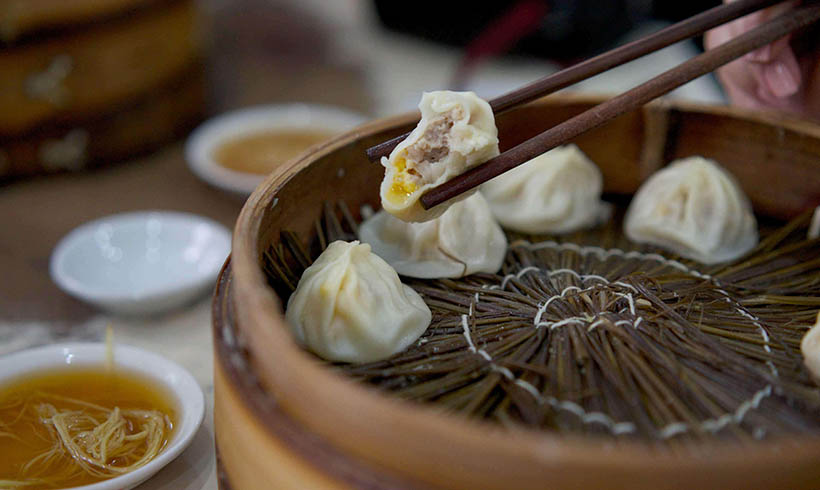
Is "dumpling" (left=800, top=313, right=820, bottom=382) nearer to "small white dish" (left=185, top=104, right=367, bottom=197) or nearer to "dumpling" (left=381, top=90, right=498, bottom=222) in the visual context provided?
"dumpling" (left=381, top=90, right=498, bottom=222)

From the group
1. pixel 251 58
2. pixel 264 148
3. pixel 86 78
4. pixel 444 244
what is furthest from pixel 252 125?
pixel 444 244

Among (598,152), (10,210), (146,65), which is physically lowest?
(10,210)

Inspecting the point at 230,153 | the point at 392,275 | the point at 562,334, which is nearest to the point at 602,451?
the point at 562,334

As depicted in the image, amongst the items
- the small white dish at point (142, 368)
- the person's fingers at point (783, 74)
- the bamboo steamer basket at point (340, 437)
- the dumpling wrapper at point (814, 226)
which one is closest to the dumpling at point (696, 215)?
the dumpling wrapper at point (814, 226)

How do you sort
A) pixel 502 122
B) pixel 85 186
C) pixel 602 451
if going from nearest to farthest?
pixel 602 451
pixel 502 122
pixel 85 186

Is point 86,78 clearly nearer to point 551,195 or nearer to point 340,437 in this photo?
point 551,195

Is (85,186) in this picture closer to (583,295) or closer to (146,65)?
(146,65)
